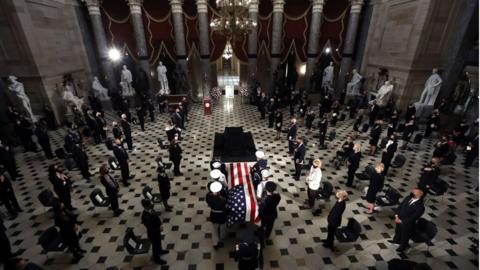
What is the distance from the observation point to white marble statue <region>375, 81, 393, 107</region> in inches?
559

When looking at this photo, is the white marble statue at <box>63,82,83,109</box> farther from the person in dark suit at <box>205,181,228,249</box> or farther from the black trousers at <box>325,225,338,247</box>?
the black trousers at <box>325,225,338,247</box>

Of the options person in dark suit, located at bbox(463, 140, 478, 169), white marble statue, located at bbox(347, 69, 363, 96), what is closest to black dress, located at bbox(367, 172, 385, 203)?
person in dark suit, located at bbox(463, 140, 478, 169)

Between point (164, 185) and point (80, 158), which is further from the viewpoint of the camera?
point (80, 158)

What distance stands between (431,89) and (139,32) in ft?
61.8

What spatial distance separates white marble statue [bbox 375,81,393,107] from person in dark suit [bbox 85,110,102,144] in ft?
50.7

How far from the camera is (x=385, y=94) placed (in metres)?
14.3

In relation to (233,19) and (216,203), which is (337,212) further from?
(233,19)

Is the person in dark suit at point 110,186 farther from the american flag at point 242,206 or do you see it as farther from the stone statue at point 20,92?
the stone statue at point 20,92

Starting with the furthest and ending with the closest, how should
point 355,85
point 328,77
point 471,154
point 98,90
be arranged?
point 328,77 → point 355,85 → point 98,90 → point 471,154

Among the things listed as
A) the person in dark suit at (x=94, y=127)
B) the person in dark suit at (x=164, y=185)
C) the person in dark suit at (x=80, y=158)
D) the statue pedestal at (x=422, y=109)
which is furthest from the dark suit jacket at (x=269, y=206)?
the statue pedestal at (x=422, y=109)

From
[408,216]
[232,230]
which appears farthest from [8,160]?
[408,216]

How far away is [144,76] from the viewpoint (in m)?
18.0

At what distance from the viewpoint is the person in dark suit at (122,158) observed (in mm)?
7719

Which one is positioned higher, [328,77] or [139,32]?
[139,32]
